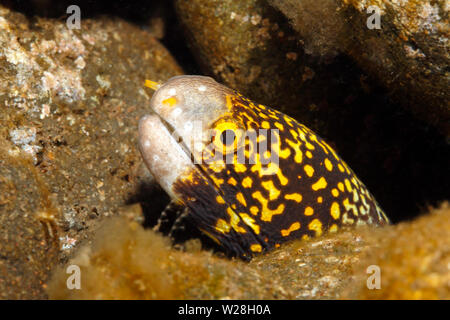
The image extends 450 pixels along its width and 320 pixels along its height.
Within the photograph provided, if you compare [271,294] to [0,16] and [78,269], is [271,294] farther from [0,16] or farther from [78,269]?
[0,16]

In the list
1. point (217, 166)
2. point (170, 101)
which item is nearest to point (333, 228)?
point (217, 166)

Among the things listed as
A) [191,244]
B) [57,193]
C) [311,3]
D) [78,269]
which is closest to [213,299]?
[78,269]

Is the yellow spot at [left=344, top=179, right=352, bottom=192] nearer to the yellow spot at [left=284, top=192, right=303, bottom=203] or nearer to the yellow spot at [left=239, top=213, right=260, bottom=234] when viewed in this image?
the yellow spot at [left=284, top=192, right=303, bottom=203]

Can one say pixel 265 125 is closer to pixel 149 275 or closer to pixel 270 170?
pixel 270 170

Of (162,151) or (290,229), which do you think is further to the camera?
(290,229)

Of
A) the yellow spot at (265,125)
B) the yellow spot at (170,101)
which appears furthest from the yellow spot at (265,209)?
the yellow spot at (170,101)

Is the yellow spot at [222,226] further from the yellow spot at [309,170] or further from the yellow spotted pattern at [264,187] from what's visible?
the yellow spot at [309,170]
